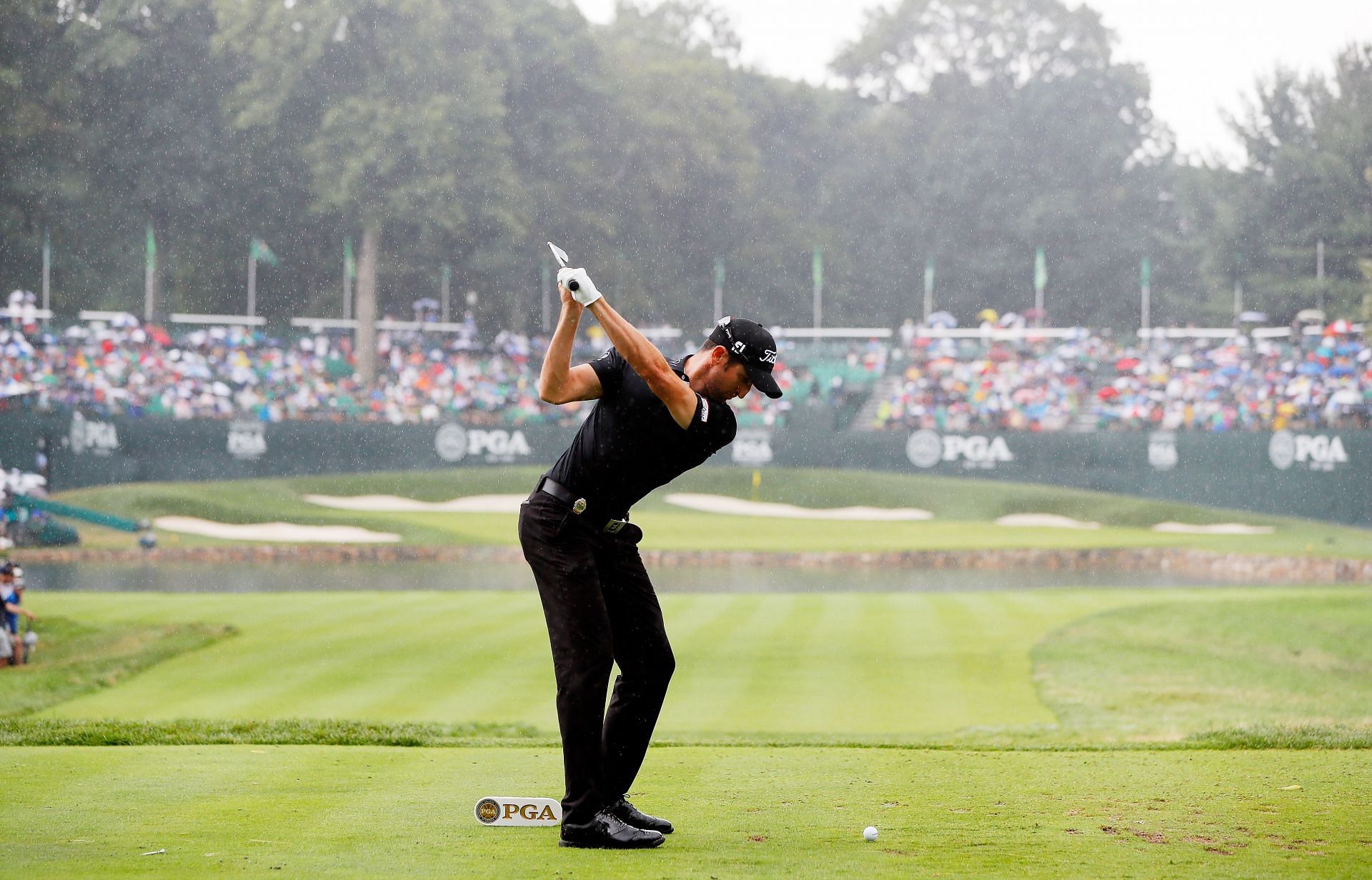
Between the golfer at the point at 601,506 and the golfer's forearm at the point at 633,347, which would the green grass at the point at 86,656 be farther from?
the golfer's forearm at the point at 633,347

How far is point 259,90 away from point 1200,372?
3537 centimetres

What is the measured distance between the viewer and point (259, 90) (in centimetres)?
5566

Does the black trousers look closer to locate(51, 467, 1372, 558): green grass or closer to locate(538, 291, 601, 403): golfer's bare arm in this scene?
locate(538, 291, 601, 403): golfer's bare arm

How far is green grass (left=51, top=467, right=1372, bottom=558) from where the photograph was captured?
38719 mm

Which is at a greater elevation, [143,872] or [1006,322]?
[1006,322]

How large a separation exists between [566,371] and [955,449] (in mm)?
41926

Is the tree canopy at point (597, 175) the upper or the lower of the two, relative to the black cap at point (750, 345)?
upper

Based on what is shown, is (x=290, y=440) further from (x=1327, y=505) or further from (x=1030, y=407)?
(x=1327, y=505)

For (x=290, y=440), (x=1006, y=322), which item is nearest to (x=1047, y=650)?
(x=290, y=440)

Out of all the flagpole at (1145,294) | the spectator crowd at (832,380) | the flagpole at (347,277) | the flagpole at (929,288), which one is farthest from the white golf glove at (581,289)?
the flagpole at (1145,294)

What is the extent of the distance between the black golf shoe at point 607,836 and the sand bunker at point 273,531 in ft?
110

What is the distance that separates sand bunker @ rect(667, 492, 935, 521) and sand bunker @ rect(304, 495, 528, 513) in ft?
17.5

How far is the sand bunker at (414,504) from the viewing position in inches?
1729

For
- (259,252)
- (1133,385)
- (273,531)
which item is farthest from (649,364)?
(259,252)
